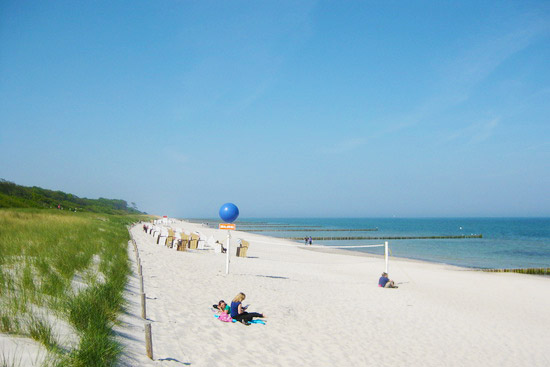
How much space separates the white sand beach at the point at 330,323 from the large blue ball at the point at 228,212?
193cm

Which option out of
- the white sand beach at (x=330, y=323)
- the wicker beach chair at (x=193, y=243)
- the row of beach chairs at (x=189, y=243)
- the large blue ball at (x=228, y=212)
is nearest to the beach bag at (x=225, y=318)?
the white sand beach at (x=330, y=323)

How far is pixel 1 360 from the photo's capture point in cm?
285

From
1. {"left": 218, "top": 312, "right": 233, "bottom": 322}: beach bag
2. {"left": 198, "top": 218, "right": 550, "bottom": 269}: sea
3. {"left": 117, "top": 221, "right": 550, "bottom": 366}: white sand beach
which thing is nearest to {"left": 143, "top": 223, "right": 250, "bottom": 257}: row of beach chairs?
{"left": 117, "top": 221, "right": 550, "bottom": 366}: white sand beach

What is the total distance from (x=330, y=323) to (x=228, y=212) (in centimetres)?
598

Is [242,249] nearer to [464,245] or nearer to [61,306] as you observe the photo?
[61,306]

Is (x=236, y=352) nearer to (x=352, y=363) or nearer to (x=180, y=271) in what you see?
(x=352, y=363)

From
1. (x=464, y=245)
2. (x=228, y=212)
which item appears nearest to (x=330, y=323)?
(x=228, y=212)

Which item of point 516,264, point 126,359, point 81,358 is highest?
point 81,358

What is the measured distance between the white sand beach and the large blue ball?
193 cm

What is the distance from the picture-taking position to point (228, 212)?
12.3 m

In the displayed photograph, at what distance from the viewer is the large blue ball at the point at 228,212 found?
12.3m

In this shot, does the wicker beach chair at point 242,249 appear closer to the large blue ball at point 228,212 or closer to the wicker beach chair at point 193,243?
the wicker beach chair at point 193,243

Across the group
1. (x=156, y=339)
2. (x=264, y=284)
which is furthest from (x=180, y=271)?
(x=156, y=339)

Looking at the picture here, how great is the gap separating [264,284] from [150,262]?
4.45m
